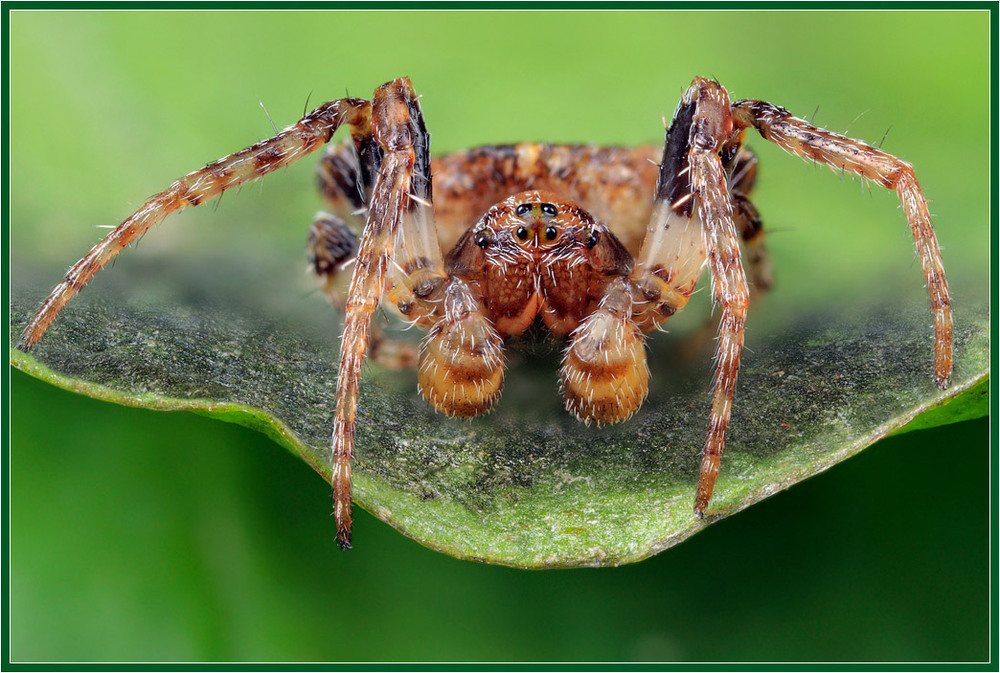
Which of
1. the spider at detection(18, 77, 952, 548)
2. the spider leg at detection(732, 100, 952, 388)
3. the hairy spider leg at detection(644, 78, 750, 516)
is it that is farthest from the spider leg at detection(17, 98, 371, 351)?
the spider leg at detection(732, 100, 952, 388)

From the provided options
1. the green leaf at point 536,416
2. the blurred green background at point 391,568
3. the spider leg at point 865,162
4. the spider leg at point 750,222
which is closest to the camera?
the green leaf at point 536,416

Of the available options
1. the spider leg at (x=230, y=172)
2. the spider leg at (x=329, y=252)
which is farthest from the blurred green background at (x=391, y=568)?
the spider leg at (x=329, y=252)

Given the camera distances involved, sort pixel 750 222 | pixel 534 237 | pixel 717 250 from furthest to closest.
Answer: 1. pixel 750 222
2. pixel 534 237
3. pixel 717 250

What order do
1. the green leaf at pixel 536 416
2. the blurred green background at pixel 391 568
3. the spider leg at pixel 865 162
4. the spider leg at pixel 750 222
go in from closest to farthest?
the green leaf at pixel 536 416 → the blurred green background at pixel 391 568 → the spider leg at pixel 865 162 → the spider leg at pixel 750 222

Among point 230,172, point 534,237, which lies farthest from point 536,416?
point 230,172

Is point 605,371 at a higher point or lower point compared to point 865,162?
lower

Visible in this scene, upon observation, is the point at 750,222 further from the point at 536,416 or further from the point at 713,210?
the point at 536,416

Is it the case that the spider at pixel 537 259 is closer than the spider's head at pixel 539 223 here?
Yes

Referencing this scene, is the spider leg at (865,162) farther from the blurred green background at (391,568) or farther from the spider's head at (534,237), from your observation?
the spider's head at (534,237)
